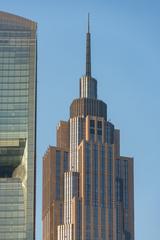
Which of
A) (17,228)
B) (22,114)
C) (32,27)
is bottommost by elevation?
(17,228)

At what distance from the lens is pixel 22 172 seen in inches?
5655

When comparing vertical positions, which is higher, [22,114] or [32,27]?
[32,27]

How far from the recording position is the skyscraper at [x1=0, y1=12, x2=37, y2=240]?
14075 centimetres

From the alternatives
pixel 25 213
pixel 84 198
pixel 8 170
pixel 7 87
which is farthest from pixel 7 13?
pixel 84 198

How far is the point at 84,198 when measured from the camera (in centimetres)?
19900

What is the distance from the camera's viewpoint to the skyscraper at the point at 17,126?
141 meters

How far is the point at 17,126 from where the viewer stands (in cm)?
14600

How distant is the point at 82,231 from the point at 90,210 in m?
6.23

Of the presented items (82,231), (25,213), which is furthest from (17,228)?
(82,231)

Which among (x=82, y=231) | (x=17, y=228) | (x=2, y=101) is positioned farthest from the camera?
(x=82, y=231)

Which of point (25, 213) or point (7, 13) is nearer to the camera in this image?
point (25, 213)

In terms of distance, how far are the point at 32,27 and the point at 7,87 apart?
13101mm

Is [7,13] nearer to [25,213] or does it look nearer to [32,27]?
[32,27]

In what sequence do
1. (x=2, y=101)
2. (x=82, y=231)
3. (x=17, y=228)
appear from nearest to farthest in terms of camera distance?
(x=17, y=228) → (x=2, y=101) → (x=82, y=231)
